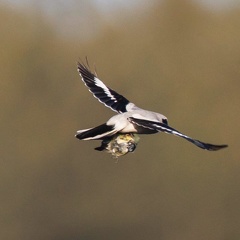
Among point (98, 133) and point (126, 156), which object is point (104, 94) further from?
point (126, 156)

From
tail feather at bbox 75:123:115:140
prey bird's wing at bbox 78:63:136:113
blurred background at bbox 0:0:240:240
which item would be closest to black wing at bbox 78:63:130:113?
prey bird's wing at bbox 78:63:136:113

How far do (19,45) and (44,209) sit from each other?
294 centimetres

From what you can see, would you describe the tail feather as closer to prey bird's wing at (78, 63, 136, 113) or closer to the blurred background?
prey bird's wing at (78, 63, 136, 113)

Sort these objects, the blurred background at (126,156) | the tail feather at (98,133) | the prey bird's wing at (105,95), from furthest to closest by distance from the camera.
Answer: the blurred background at (126,156) < the prey bird's wing at (105,95) < the tail feather at (98,133)

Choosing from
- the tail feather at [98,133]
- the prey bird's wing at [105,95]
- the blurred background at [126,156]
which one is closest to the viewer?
the tail feather at [98,133]

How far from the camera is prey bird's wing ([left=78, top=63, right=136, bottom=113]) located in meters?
11.1

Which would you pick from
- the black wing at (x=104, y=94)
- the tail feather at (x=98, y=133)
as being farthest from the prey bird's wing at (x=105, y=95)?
the tail feather at (x=98, y=133)

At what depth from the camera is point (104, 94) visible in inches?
453

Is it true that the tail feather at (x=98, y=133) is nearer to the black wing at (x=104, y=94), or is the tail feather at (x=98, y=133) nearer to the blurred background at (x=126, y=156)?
the black wing at (x=104, y=94)

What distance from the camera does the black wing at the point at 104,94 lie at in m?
11.2

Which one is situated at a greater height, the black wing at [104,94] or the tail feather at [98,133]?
the black wing at [104,94]

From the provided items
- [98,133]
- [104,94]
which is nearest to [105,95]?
[104,94]

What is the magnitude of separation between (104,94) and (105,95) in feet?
0.07

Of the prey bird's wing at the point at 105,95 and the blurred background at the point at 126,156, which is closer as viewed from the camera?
the prey bird's wing at the point at 105,95
